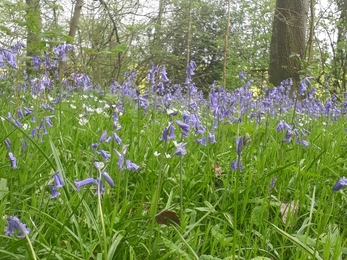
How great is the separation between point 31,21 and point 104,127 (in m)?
1.26

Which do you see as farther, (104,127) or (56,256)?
(104,127)

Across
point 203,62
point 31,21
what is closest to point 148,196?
point 31,21

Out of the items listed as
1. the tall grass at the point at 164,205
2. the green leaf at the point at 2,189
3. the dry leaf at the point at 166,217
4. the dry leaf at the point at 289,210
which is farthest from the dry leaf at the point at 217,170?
the green leaf at the point at 2,189

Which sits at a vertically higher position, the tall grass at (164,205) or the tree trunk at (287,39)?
the tree trunk at (287,39)

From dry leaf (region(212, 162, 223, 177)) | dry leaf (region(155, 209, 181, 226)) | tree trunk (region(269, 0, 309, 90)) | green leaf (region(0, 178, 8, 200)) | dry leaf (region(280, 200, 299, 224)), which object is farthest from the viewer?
tree trunk (region(269, 0, 309, 90))

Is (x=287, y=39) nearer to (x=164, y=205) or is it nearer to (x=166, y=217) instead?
(x=164, y=205)

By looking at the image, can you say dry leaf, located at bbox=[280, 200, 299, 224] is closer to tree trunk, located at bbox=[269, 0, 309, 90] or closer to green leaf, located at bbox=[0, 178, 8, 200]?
green leaf, located at bbox=[0, 178, 8, 200]

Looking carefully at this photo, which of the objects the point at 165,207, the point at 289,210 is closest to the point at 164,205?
the point at 165,207

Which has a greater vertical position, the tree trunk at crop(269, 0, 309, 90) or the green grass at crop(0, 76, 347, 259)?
the tree trunk at crop(269, 0, 309, 90)

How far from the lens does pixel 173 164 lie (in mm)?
2551

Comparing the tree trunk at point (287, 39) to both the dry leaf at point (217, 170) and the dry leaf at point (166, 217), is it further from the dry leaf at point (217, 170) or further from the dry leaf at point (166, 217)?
the dry leaf at point (166, 217)

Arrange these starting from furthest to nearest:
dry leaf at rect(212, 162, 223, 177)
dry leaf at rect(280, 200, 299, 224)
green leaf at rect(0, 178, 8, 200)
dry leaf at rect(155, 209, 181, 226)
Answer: dry leaf at rect(212, 162, 223, 177)
dry leaf at rect(280, 200, 299, 224)
green leaf at rect(0, 178, 8, 200)
dry leaf at rect(155, 209, 181, 226)

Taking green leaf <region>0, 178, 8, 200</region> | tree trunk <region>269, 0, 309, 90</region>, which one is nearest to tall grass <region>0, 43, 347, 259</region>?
green leaf <region>0, 178, 8, 200</region>

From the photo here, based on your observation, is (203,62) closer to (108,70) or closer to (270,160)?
(108,70)
